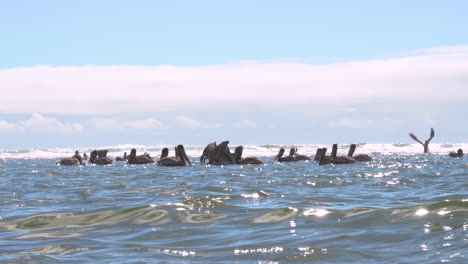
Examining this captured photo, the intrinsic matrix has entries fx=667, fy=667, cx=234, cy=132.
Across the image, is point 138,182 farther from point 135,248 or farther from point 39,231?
point 135,248

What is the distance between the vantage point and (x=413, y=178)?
17.0 metres

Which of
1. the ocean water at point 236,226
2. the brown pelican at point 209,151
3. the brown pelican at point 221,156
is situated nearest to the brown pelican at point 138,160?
the brown pelican at point 209,151

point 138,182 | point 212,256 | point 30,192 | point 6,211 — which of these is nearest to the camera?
point 212,256

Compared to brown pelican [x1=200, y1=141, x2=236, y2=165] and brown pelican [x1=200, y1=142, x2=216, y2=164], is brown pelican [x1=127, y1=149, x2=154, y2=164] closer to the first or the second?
brown pelican [x1=200, y1=142, x2=216, y2=164]

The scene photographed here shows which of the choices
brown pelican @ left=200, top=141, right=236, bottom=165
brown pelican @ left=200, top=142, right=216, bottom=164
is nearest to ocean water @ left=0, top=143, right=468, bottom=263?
brown pelican @ left=200, top=141, right=236, bottom=165

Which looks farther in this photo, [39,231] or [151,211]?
[151,211]

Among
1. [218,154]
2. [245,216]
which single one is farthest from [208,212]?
[218,154]

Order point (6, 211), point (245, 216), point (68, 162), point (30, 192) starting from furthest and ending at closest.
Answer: point (68, 162)
point (30, 192)
point (6, 211)
point (245, 216)

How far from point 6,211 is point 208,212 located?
3369 millimetres

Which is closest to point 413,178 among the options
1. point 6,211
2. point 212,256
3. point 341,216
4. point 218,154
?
point 341,216

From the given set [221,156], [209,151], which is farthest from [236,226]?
[209,151]

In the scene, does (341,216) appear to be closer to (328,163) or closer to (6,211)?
(6,211)

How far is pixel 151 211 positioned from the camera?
10000 mm

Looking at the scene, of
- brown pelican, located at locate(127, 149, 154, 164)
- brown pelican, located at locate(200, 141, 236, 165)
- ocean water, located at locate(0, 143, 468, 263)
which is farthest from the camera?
brown pelican, located at locate(127, 149, 154, 164)
